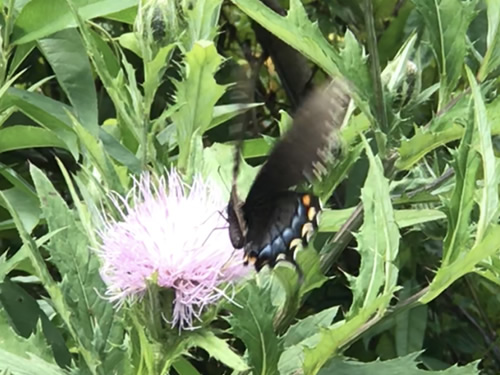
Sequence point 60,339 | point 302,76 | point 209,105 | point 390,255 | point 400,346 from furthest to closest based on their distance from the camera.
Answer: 1. point 302,76
2. point 400,346
3. point 60,339
4. point 209,105
5. point 390,255

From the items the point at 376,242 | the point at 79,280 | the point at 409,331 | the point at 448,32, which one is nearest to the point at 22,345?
the point at 79,280

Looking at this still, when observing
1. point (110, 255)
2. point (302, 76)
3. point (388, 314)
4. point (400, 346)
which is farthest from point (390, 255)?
point (302, 76)

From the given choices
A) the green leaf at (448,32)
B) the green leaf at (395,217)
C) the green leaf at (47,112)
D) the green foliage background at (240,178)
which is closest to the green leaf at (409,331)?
the green foliage background at (240,178)

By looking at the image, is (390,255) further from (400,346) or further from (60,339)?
(400,346)

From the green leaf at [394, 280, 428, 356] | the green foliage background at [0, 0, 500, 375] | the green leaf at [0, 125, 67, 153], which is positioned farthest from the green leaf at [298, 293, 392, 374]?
the green leaf at [394, 280, 428, 356]

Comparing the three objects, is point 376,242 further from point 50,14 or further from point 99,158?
point 50,14

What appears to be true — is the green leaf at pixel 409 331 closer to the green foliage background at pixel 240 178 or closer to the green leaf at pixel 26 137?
the green foliage background at pixel 240 178
